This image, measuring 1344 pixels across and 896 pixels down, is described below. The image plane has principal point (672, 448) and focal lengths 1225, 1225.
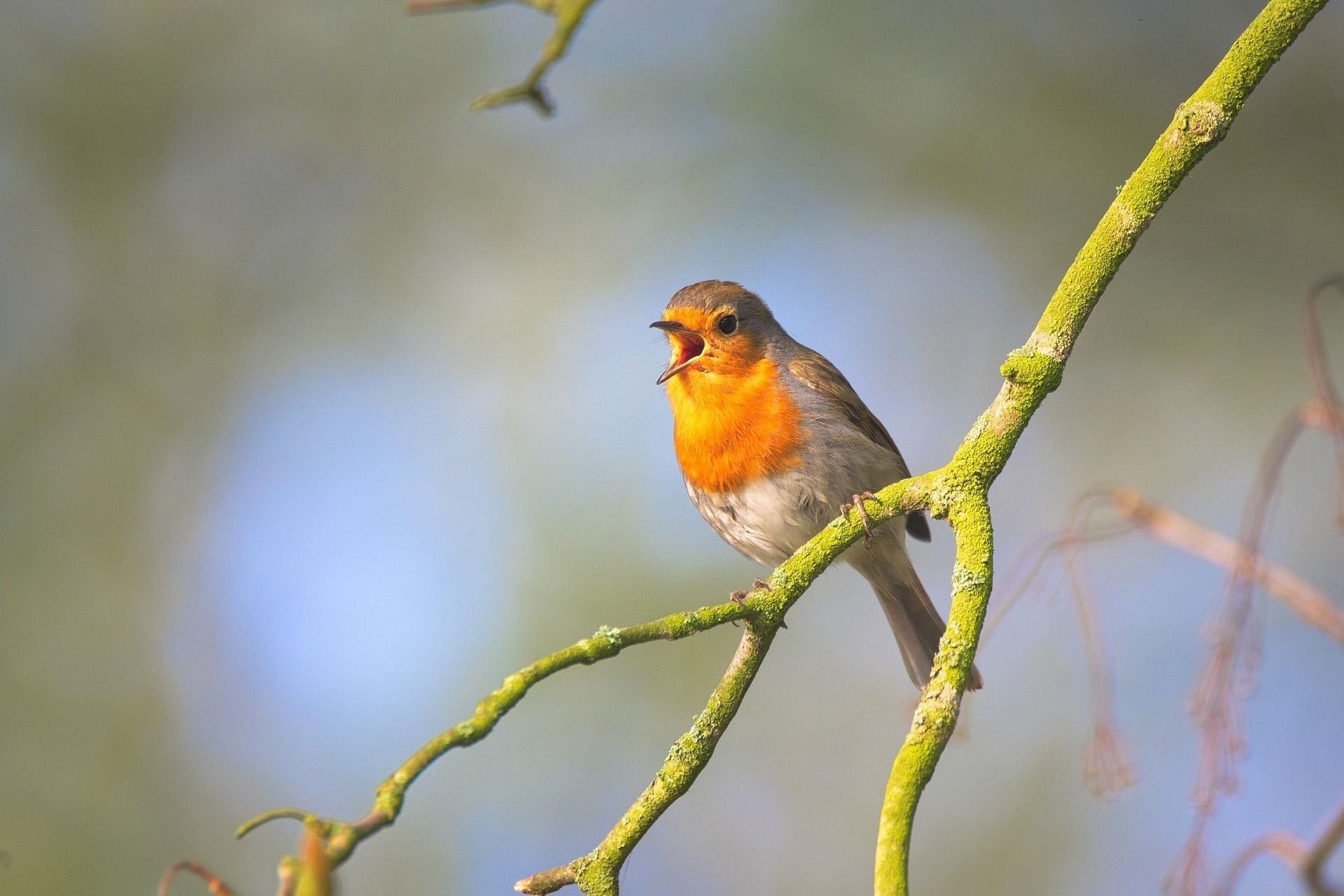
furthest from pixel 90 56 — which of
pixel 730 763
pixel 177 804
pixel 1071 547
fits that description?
pixel 1071 547

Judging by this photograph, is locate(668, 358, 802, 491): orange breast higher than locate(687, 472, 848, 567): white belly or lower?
higher

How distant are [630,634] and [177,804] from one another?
7363 millimetres

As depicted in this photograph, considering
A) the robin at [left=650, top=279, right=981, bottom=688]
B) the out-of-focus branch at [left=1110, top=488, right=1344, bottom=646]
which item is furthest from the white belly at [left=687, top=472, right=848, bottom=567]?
the out-of-focus branch at [left=1110, top=488, right=1344, bottom=646]

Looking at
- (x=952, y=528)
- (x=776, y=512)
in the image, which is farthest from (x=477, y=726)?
(x=776, y=512)

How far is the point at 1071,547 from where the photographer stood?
280 centimetres

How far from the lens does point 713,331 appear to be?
4336 mm

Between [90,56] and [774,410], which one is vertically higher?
[90,56]

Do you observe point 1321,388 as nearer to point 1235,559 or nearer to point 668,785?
point 1235,559

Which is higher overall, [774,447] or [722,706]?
[774,447]

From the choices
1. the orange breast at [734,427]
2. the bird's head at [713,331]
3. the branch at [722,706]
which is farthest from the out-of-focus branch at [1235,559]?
the bird's head at [713,331]

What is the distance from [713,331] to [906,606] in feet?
4.12

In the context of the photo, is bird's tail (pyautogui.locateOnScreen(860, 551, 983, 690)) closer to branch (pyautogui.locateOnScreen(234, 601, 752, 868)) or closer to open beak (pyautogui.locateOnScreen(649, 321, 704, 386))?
open beak (pyautogui.locateOnScreen(649, 321, 704, 386))

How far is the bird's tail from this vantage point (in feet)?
14.9

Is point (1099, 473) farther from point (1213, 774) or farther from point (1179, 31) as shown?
point (1213, 774)
